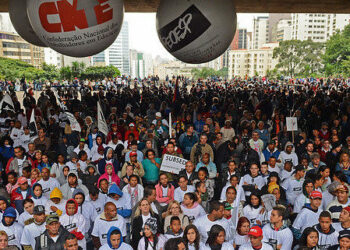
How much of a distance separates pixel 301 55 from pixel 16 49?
78987 mm

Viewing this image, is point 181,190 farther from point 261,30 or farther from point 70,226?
point 261,30

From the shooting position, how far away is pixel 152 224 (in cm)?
441

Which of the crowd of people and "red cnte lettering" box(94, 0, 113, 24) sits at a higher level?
"red cnte lettering" box(94, 0, 113, 24)

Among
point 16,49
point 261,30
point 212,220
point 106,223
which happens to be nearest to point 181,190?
point 212,220

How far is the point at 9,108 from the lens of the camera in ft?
36.3

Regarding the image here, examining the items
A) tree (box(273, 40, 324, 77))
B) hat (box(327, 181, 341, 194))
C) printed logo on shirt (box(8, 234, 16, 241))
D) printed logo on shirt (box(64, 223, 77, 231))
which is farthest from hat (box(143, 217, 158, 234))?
tree (box(273, 40, 324, 77))

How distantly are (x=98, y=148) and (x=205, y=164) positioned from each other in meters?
2.56

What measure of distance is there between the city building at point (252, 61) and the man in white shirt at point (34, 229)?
125881mm

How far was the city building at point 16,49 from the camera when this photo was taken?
95188 millimetres

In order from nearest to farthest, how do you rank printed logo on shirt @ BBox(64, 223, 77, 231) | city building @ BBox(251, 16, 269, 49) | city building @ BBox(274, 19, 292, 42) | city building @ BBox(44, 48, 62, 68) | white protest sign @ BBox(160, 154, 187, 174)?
printed logo on shirt @ BBox(64, 223, 77, 231) < white protest sign @ BBox(160, 154, 187, 174) < city building @ BBox(44, 48, 62, 68) < city building @ BBox(274, 19, 292, 42) < city building @ BBox(251, 16, 269, 49)

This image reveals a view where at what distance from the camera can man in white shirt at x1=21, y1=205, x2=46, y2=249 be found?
14.9 feet

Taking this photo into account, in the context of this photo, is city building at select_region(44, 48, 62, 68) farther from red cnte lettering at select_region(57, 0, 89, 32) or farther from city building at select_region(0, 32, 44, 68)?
red cnte lettering at select_region(57, 0, 89, 32)

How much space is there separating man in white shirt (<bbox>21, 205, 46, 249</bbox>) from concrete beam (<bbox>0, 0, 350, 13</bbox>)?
824cm

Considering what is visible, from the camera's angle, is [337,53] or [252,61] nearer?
[337,53]
